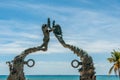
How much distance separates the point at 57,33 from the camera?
163 feet

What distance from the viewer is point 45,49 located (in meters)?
50.2

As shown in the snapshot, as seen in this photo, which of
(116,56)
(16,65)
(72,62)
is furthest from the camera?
(116,56)

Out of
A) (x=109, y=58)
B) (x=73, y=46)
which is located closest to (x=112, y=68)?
(x=109, y=58)

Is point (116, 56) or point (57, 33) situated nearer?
point (57, 33)

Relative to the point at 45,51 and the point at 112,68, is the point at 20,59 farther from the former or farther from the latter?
the point at 112,68

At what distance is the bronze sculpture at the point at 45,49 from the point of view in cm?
4828

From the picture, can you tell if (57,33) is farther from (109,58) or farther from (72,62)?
A: (109,58)

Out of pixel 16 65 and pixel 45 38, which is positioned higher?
pixel 45 38

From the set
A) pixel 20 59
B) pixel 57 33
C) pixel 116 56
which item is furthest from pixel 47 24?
pixel 116 56

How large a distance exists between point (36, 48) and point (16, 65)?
123 inches

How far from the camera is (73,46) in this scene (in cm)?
4925

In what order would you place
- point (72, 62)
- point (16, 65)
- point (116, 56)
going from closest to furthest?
point (72, 62) < point (16, 65) < point (116, 56)

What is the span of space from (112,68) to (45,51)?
20871 millimetres

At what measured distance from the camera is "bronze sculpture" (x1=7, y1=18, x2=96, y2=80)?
48281 mm
